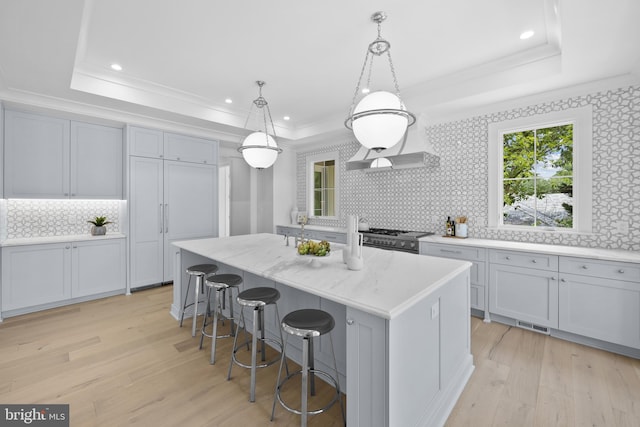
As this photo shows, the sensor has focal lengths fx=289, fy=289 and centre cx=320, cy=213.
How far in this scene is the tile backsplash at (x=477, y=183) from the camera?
2.86 metres

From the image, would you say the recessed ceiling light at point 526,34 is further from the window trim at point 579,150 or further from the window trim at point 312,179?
the window trim at point 312,179

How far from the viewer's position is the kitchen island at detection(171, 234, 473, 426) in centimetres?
140

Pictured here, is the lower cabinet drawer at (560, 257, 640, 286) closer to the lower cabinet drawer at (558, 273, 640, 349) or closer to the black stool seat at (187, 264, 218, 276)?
the lower cabinet drawer at (558, 273, 640, 349)

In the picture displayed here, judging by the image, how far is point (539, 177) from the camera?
3.46m

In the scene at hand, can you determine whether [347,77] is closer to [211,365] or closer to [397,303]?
[397,303]

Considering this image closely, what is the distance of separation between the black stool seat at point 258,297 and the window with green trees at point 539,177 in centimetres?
316

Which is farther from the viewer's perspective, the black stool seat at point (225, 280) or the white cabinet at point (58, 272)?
the white cabinet at point (58, 272)

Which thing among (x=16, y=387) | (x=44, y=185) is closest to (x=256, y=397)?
(x=16, y=387)

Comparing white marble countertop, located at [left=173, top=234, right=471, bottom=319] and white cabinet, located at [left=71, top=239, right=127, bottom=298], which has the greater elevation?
white marble countertop, located at [left=173, top=234, right=471, bottom=319]

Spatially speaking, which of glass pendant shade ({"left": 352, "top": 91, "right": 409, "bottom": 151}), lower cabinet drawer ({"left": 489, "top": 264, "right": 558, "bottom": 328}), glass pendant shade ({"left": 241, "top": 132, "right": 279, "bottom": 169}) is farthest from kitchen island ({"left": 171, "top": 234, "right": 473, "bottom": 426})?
lower cabinet drawer ({"left": 489, "top": 264, "right": 558, "bottom": 328})

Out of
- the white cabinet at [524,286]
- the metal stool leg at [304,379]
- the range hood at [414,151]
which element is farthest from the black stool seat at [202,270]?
the white cabinet at [524,286]

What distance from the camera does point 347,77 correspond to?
345cm

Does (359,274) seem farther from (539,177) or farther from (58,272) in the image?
(58,272)

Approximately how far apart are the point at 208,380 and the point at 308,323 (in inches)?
44.9
